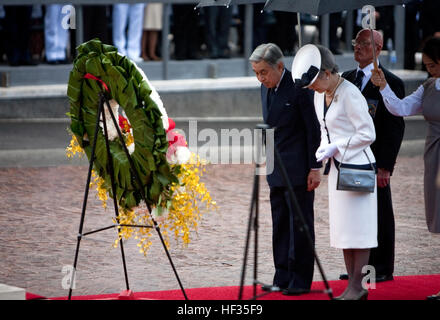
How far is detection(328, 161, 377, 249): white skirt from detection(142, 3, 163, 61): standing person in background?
Result: 33.6ft

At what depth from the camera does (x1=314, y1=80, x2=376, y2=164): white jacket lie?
6.46 meters

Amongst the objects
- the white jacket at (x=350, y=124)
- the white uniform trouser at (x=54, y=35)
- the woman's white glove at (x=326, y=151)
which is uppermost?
the white uniform trouser at (x=54, y=35)

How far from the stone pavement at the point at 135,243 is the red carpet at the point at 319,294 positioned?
241 mm

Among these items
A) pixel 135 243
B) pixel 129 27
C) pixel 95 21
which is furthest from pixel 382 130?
pixel 129 27

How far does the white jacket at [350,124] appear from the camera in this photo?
646cm

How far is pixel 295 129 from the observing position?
6.88m

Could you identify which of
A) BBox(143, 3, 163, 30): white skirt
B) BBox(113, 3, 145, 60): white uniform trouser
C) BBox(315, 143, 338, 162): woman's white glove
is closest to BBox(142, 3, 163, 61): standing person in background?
BBox(143, 3, 163, 30): white skirt

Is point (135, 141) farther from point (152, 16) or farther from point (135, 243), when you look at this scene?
point (152, 16)

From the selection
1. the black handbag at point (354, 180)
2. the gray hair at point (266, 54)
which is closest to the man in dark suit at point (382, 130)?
the black handbag at point (354, 180)

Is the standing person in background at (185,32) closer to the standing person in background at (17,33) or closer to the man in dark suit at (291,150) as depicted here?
the standing person in background at (17,33)

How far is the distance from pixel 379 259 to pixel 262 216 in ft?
8.54
